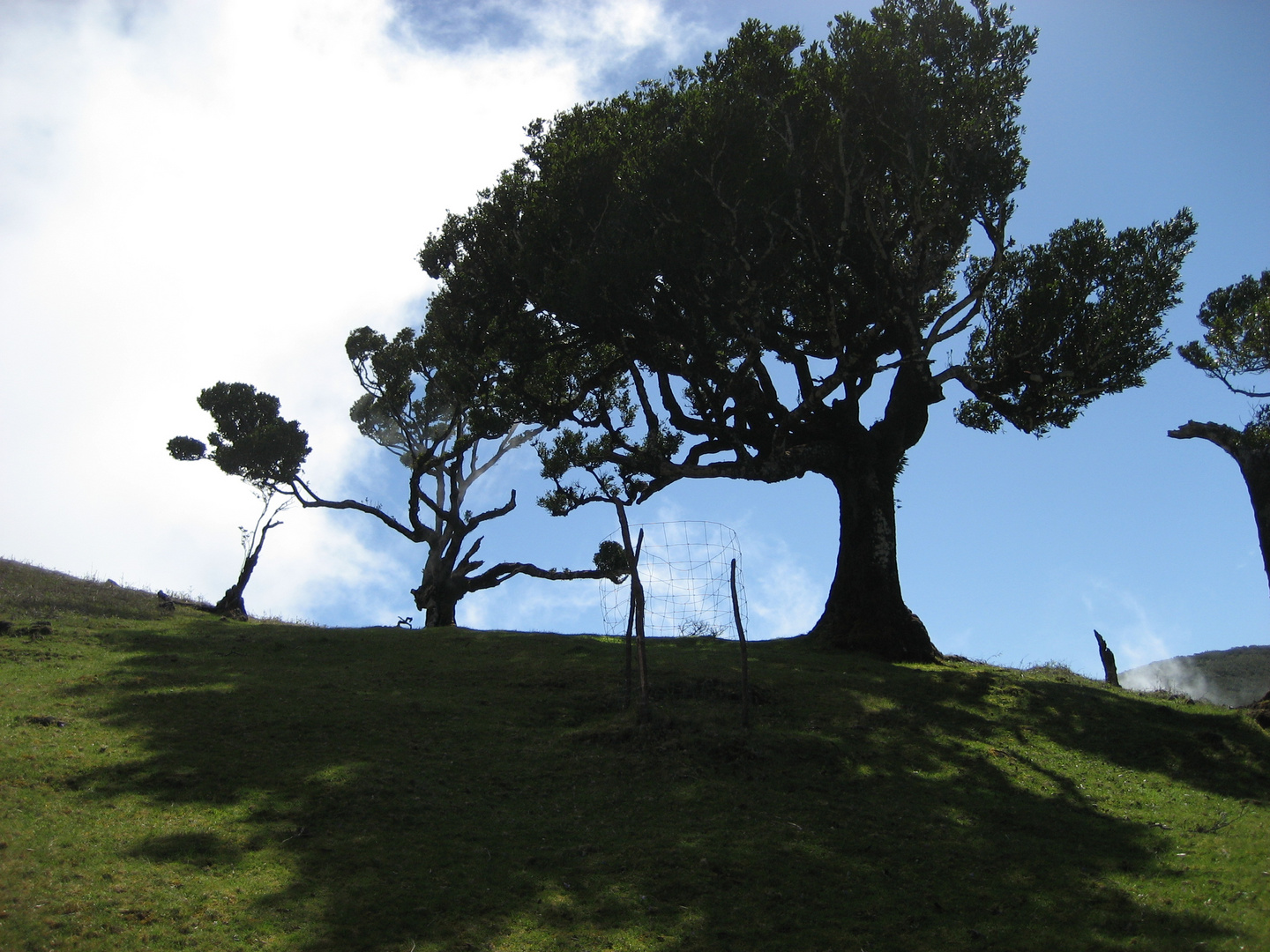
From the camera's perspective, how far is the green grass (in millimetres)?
10359

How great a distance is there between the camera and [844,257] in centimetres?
2639

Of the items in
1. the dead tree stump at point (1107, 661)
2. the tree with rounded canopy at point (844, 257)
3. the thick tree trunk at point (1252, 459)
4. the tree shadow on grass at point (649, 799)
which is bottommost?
the tree shadow on grass at point (649, 799)

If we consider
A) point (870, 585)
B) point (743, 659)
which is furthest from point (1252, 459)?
point (743, 659)

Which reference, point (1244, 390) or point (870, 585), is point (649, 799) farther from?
point (1244, 390)

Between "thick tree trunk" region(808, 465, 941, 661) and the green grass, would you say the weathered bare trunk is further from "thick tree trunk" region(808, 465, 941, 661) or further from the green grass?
"thick tree trunk" region(808, 465, 941, 661)

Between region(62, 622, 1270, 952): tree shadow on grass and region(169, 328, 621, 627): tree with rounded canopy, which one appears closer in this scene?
region(62, 622, 1270, 952): tree shadow on grass

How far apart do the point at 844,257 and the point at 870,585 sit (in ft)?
31.2

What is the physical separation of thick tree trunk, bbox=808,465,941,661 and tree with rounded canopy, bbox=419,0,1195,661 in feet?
0.19

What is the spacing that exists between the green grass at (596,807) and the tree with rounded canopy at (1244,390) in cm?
611

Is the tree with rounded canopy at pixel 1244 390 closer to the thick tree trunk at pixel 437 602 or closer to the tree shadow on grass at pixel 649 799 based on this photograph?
the tree shadow on grass at pixel 649 799

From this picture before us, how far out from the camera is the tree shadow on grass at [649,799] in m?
10.6

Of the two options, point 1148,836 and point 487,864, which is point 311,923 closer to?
point 487,864

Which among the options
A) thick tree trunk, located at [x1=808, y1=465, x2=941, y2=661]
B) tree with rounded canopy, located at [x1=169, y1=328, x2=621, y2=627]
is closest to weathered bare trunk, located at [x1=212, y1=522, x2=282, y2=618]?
tree with rounded canopy, located at [x1=169, y1=328, x2=621, y2=627]

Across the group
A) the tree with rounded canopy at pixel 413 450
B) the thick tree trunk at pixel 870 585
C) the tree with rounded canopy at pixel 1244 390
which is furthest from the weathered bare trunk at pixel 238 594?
the tree with rounded canopy at pixel 1244 390
